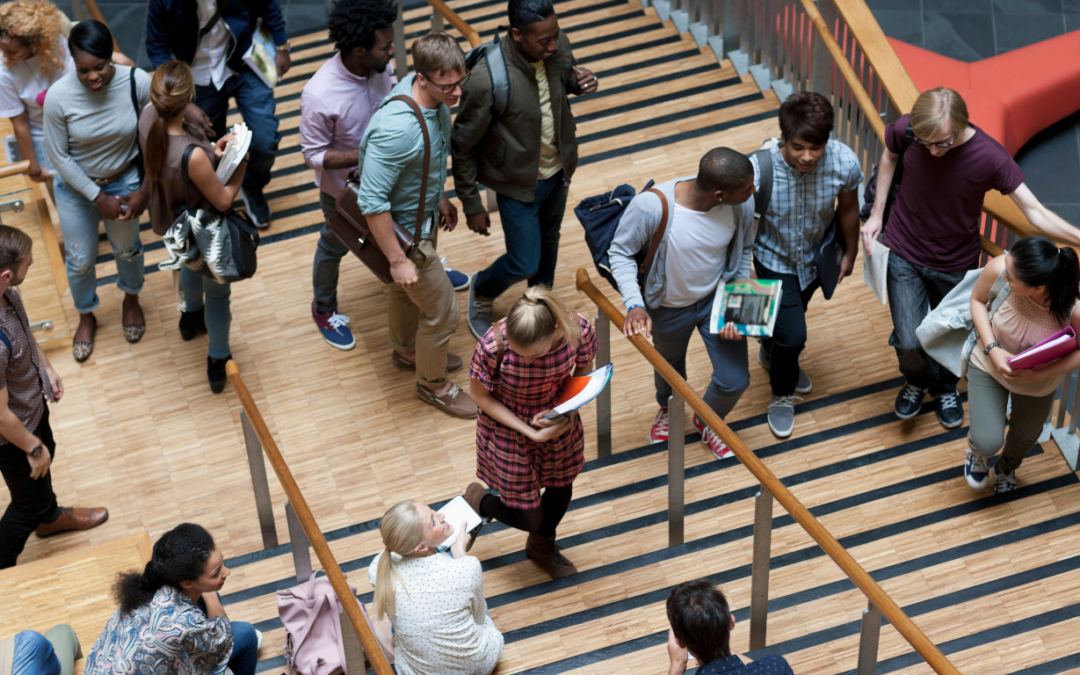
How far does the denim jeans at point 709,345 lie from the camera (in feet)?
16.1

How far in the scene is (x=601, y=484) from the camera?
5223 mm

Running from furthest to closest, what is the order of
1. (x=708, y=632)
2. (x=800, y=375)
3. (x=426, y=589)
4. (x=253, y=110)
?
1. (x=253, y=110)
2. (x=800, y=375)
3. (x=426, y=589)
4. (x=708, y=632)

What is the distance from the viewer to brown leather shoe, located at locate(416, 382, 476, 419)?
18.2ft

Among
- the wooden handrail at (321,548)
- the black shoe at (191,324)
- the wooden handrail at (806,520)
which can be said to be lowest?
the black shoe at (191,324)

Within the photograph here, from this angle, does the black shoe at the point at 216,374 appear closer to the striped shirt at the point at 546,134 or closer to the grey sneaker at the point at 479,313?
the grey sneaker at the point at 479,313

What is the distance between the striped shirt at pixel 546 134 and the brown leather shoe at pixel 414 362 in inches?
40.4

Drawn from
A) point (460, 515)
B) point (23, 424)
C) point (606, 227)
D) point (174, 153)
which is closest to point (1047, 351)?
point (606, 227)

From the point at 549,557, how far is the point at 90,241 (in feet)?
9.12

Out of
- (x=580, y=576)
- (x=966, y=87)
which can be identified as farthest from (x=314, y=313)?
(x=966, y=87)

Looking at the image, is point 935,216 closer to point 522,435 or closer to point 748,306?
point 748,306

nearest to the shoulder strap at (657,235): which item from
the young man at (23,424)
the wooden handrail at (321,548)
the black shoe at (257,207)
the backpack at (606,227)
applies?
the backpack at (606,227)

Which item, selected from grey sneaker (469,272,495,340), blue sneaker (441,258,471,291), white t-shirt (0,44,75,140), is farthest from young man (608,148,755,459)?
white t-shirt (0,44,75,140)

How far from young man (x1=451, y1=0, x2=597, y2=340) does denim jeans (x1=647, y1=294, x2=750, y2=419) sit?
0.84 meters

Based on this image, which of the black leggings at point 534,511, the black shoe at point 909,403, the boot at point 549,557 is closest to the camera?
the black leggings at point 534,511
